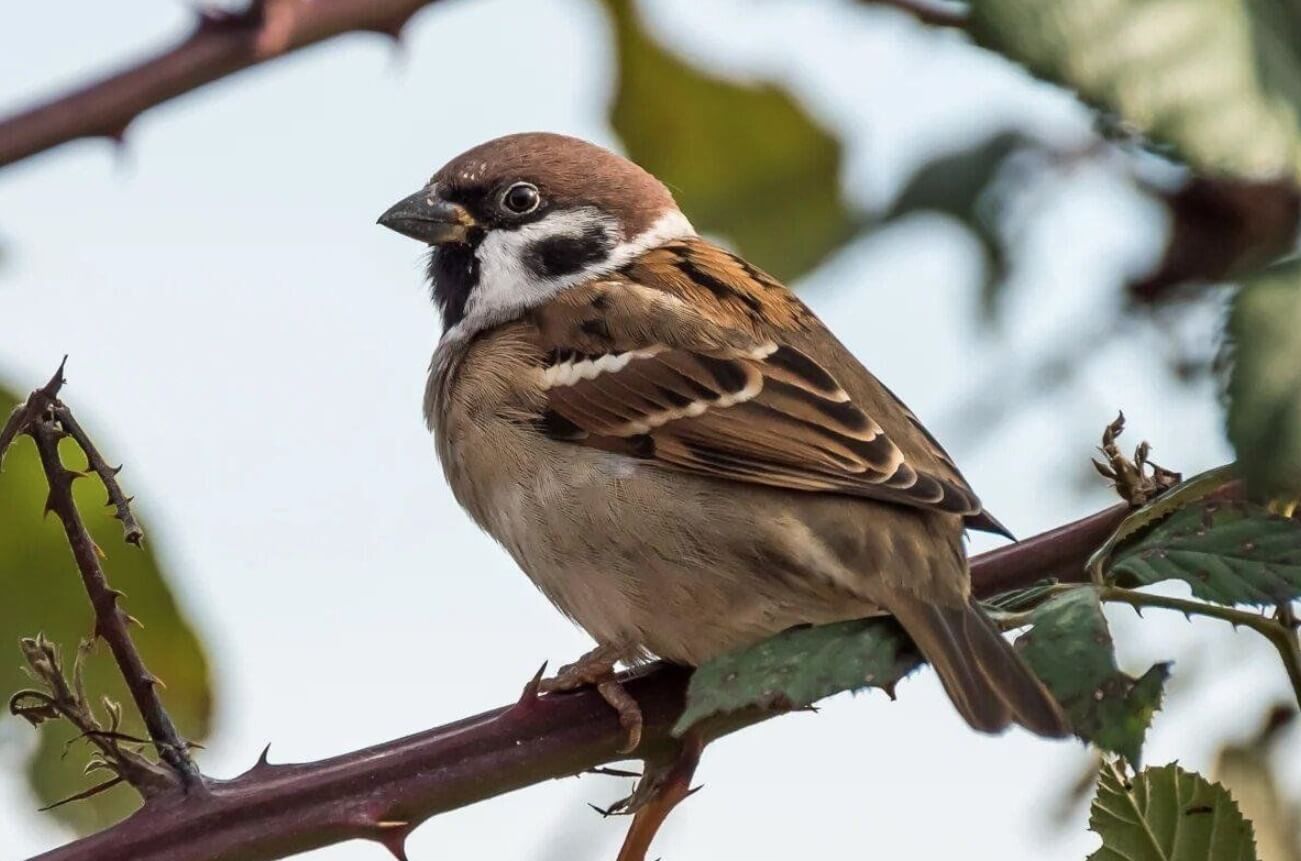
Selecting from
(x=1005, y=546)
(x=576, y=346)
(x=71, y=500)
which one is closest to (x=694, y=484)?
(x=576, y=346)

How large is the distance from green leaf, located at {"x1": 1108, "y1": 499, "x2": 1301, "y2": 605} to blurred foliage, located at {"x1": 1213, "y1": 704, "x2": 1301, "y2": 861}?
601 millimetres

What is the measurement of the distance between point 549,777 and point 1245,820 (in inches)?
33.2

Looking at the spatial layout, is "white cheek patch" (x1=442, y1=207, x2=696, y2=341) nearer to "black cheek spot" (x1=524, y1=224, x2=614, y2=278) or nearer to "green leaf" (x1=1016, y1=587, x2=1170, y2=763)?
"black cheek spot" (x1=524, y1=224, x2=614, y2=278)

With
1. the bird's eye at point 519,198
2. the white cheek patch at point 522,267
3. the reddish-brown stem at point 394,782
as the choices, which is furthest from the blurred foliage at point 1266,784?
the bird's eye at point 519,198

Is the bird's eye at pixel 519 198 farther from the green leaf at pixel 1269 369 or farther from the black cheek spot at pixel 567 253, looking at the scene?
the green leaf at pixel 1269 369

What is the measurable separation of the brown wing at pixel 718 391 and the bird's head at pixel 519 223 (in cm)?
22

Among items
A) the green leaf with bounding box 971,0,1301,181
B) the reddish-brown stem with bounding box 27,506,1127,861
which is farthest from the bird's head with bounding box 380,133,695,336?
the green leaf with bounding box 971,0,1301,181

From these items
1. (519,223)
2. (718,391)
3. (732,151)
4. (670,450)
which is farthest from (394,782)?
(519,223)

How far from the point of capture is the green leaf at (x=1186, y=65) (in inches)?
35.9

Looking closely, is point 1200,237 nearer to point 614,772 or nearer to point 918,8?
point 918,8

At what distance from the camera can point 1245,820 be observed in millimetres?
1711

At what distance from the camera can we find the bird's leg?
227 cm

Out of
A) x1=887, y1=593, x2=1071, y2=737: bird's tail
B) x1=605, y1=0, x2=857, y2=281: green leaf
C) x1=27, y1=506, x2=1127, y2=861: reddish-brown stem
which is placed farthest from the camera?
x1=605, y1=0, x2=857, y2=281: green leaf

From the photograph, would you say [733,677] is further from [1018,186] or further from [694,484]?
[694,484]
